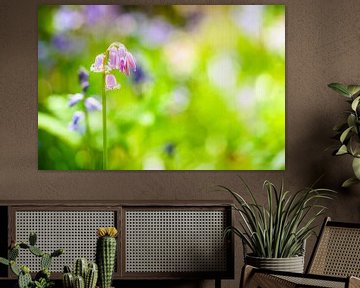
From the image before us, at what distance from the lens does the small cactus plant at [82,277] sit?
3721mm

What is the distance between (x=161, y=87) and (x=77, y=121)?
637 mm

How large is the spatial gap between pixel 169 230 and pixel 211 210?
305 mm

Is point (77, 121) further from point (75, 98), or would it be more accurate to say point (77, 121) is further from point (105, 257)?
point (105, 257)

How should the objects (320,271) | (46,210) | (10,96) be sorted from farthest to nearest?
(10,96), (46,210), (320,271)

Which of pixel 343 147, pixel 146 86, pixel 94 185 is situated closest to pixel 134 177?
pixel 94 185

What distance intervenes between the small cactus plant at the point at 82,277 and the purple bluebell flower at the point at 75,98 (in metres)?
1.95

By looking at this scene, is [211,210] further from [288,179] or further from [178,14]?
[178,14]

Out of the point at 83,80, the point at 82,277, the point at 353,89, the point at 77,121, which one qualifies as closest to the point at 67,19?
the point at 83,80

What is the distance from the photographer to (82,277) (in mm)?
3777

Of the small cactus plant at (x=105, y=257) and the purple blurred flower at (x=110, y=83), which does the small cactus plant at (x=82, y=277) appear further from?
the purple blurred flower at (x=110, y=83)

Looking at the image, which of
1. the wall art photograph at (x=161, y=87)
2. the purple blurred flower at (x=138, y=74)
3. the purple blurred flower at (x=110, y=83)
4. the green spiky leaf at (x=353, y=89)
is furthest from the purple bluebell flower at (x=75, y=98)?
the green spiky leaf at (x=353, y=89)

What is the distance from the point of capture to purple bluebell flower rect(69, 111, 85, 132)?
5.57 m

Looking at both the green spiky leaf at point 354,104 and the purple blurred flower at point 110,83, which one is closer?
the green spiky leaf at point 354,104

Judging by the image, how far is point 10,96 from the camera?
18.2ft
